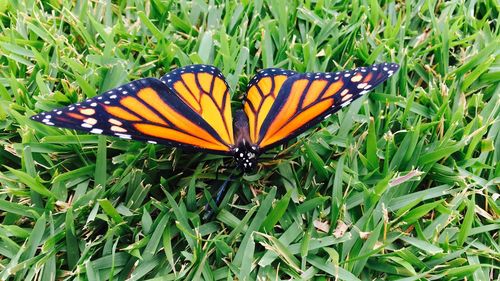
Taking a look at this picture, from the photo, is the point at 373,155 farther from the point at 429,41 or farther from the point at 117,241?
the point at 117,241

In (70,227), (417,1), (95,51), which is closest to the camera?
(70,227)

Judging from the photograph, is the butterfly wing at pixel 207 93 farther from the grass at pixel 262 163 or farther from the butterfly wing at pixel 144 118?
the grass at pixel 262 163

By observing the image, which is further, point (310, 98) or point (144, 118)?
point (310, 98)

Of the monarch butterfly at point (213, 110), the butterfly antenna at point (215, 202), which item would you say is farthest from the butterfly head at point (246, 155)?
the butterfly antenna at point (215, 202)

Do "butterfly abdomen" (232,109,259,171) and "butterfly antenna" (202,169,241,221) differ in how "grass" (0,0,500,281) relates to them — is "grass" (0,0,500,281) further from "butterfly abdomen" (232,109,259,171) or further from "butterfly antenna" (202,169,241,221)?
"butterfly abdomen" (232,109,259,171)

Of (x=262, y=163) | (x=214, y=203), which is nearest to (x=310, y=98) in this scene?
(x=262, y=163)

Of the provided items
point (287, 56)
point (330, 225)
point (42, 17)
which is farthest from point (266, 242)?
point (42, 17)

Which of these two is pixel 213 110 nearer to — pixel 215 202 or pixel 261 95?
pixel 261 95

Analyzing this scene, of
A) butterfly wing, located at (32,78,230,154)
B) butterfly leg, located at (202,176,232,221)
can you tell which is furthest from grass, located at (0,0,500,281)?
butterfly wing, located at (32,78,230,154)
